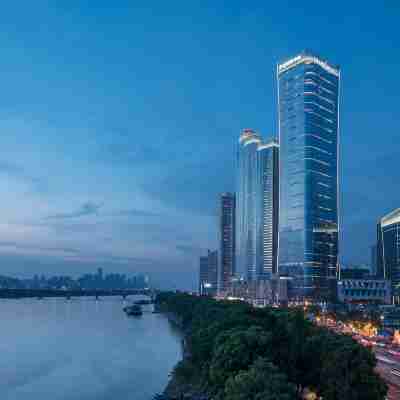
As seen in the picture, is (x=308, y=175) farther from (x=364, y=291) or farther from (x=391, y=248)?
(x=391, y=248)

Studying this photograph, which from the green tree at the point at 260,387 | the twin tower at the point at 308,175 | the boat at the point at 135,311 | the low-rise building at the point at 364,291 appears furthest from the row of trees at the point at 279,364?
the twin tower at the point at 308,175

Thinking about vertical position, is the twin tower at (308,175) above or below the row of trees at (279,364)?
above

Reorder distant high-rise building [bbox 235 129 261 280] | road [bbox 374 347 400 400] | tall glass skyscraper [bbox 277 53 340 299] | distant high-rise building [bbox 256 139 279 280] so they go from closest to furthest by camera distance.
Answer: road [bbox 374 347 400 400] → tall glass skyscraper [bbox 277 53 340 299] → distant high-rise building [bbox 256 139 279 280] → distant high-rise building [bbox 235 129 261 280]

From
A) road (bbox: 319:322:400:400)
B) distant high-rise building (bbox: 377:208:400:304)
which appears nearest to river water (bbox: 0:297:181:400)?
road (bbox: 319:322:400:400)

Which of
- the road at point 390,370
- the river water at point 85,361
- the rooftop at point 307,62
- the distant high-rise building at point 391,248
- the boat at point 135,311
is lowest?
the river water at point 85,361

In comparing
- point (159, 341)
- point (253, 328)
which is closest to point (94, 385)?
point (253, 328)

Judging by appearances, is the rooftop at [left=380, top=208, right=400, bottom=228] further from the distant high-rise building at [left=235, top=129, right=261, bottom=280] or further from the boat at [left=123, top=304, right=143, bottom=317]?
the boat at [left=123, top=304, right=143, bottom=317]

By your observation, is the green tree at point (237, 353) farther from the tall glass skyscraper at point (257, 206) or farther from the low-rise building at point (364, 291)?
the tall glass skyscraper at point (257, 206)
